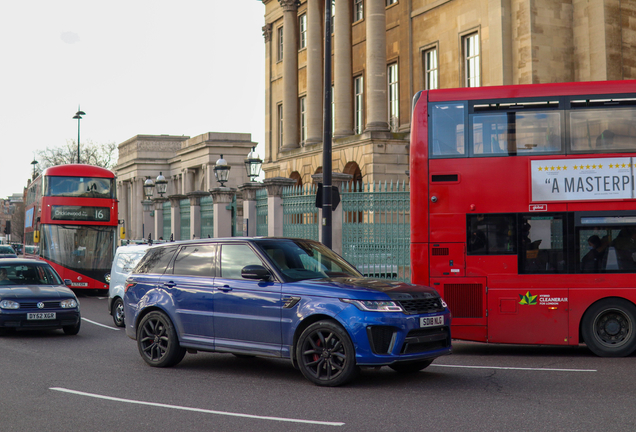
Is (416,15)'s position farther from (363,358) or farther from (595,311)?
(363,358)

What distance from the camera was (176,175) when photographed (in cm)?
7400

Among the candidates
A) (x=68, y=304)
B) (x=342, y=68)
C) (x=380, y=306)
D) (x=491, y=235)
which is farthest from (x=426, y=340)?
(x=342, y=68)

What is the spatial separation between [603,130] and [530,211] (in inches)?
65.1

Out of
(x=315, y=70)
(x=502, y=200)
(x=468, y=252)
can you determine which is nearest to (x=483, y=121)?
(x=502, y=200)

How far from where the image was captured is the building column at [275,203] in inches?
845

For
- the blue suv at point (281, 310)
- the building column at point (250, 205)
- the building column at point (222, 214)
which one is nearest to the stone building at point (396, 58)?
the building column at point (250, 205)

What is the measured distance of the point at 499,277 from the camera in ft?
37.1

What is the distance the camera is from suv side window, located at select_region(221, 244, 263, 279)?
30.7 feet

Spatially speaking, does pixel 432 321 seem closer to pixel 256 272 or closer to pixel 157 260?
pixel 256 272

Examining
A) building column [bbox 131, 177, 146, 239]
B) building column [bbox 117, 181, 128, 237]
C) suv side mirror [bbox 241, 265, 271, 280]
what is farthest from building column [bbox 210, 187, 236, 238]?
building column [bbox 117, 181, 128, 237]

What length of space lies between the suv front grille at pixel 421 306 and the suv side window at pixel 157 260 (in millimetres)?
Result: 3657

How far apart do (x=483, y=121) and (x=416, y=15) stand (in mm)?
22128

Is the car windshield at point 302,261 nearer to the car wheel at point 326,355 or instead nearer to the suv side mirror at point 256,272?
the suv side mirror at point 256,272

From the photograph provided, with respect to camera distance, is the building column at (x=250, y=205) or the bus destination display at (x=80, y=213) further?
the bus destination display at (x=80, y=213)
